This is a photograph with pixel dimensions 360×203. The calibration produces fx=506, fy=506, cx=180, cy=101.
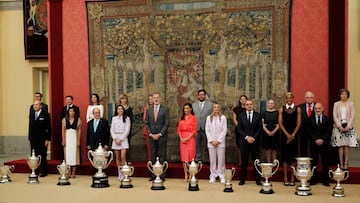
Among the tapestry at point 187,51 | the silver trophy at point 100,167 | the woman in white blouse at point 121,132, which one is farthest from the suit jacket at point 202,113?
the silver trophy at point 100,167

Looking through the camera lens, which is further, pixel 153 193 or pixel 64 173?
pixel 64 173

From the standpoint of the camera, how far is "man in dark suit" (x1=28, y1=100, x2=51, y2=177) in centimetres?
1070

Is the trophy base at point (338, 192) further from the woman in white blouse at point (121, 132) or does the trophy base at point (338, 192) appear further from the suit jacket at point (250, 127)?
the woman in white blouse at point (121, 132)

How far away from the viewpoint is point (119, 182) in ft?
32.7

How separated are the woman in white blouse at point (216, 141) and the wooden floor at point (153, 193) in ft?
0.98

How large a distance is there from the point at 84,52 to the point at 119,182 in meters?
3.59

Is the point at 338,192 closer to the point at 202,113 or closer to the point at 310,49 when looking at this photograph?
the point at 202,113

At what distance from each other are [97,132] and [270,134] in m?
3.49

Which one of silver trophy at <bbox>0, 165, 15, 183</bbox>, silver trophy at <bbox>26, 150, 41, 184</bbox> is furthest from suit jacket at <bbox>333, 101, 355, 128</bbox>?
silver trophy at <bbox>0, 165, 15, 183</bbox>

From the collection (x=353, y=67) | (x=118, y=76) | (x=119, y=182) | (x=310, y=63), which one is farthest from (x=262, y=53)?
(x=119, y=182)

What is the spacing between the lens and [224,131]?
977cm

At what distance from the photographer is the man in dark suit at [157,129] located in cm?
1011

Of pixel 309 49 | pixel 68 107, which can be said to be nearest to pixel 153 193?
pixel 68 107

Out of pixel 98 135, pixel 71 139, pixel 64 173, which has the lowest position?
pixel 64 173
